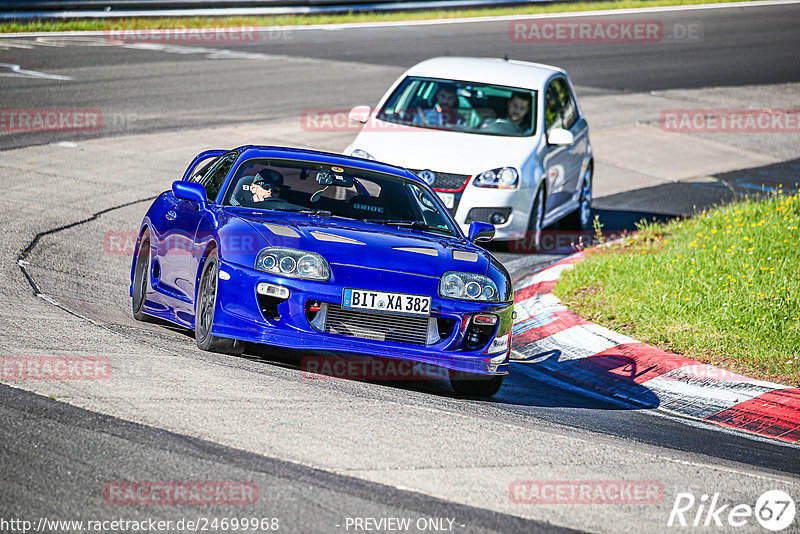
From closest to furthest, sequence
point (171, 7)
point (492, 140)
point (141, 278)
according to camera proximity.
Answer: point (141, 278), point (492, 140), point (171, 7)

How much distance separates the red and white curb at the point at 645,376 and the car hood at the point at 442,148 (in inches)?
80.5

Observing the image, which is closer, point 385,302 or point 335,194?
point 385,302

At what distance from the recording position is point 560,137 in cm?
1189

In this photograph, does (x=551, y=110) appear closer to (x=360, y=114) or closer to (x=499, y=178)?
(x=499, y=178)

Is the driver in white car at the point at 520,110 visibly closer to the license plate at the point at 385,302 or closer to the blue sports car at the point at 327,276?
the blue sports car at the point at 327,276

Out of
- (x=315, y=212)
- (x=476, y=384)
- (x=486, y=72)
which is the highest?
(x=486, y=72)

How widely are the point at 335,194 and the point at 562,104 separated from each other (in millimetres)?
6033

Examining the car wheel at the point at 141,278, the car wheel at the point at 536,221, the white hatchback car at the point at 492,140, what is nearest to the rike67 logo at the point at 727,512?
the car wheel at the point at 141,278

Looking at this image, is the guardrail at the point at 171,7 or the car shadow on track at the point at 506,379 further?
the guardrail at the point at 171,7

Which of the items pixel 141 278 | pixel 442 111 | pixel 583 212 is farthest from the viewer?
pixel 583 212

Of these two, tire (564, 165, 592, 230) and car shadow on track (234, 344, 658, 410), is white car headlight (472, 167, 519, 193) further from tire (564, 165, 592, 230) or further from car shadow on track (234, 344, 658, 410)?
car shadow on track (234, 344, 658, 410)

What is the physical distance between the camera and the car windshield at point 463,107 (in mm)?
12141

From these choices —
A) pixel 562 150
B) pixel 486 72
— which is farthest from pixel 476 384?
pixel 486 72

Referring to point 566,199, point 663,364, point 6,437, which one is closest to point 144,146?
point 566,199
